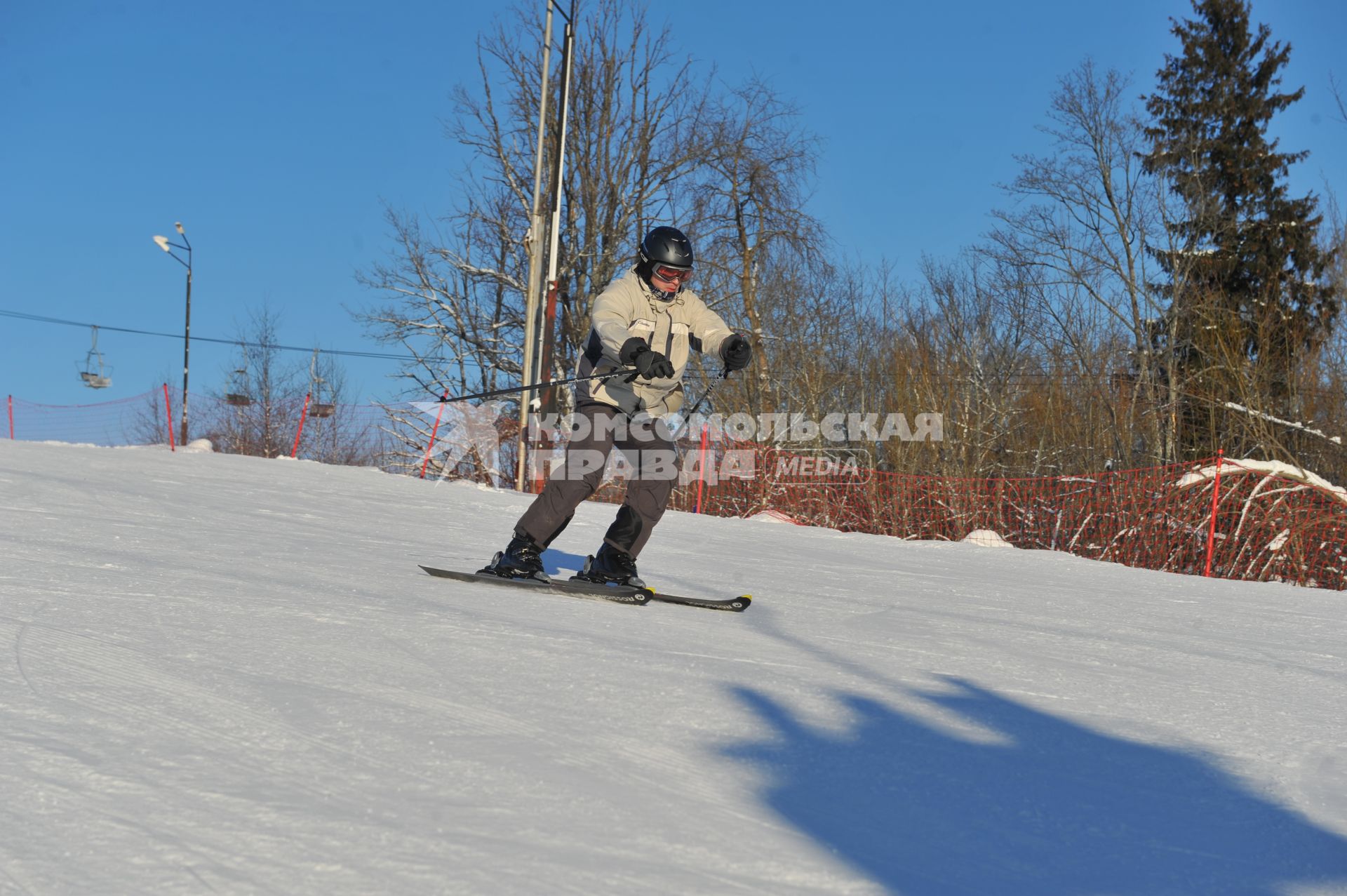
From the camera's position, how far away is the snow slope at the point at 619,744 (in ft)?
5.28

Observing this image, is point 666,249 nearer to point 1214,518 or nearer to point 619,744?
point 619,744

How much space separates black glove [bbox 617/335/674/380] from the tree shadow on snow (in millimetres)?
2003

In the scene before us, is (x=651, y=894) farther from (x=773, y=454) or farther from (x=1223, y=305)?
(x=1223, y=305)

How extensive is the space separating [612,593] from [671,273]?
1.42 meters

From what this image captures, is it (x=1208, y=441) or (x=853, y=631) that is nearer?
(x=853, y=631)

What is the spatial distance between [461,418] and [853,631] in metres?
16.5

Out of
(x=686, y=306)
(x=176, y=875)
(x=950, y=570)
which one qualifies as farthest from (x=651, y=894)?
(x=950, y=570)

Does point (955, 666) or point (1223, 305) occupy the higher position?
point (1223, 305)

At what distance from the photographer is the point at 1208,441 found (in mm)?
17938

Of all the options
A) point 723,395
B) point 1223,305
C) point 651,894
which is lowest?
point 651,894

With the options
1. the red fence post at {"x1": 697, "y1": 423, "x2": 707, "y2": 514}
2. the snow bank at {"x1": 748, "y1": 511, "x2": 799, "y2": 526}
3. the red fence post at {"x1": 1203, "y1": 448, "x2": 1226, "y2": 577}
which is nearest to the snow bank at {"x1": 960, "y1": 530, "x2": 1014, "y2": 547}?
the red fence post at {"x1": 1203, "y1": 448, "x2": 1226, "y2": 577}

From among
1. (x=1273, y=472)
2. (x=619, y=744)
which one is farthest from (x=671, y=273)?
(x=1273, y=472)

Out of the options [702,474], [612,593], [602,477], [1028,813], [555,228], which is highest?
[555,228]

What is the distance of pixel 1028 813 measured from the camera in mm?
1985
